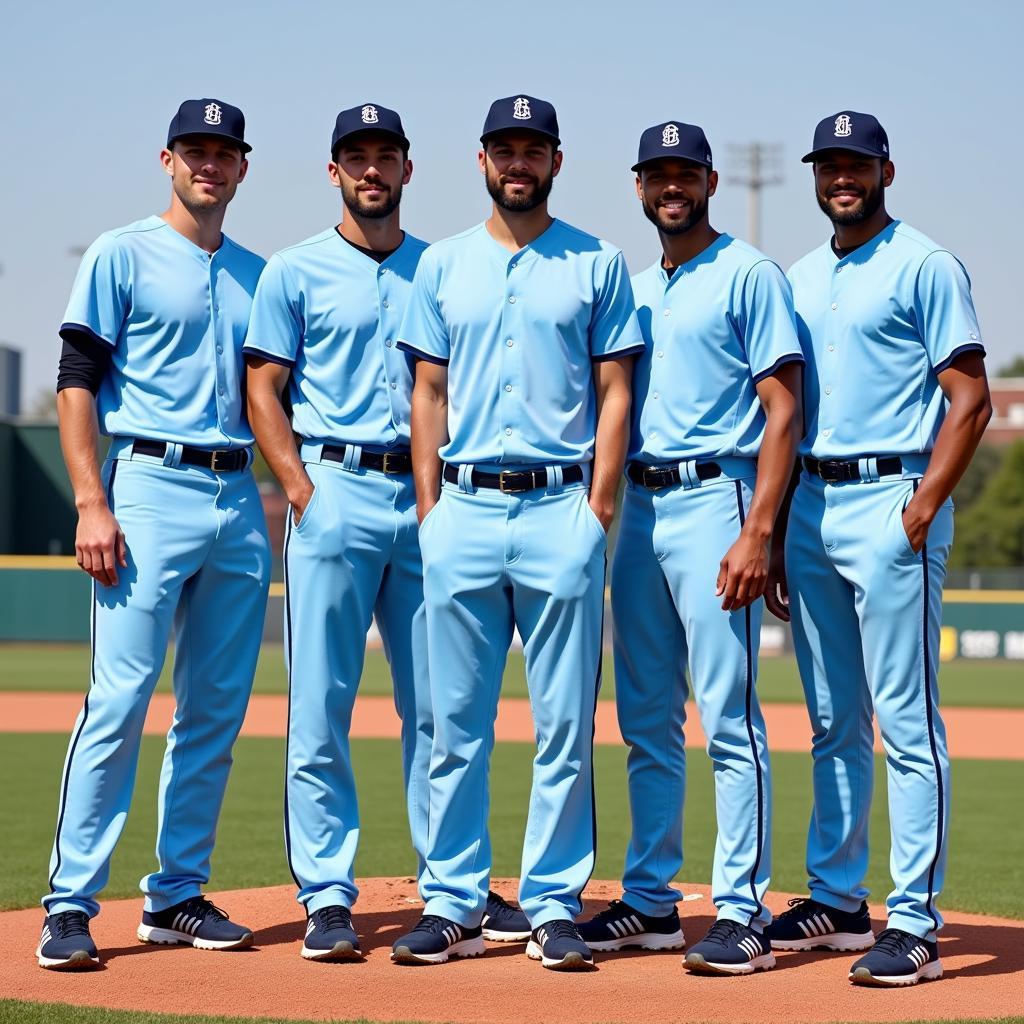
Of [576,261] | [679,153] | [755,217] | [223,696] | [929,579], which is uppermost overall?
[755,217]

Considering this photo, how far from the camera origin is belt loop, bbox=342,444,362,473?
4883mm

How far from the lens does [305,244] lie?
5.09m

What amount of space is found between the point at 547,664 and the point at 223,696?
3.66 ft

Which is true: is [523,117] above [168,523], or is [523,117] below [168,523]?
above

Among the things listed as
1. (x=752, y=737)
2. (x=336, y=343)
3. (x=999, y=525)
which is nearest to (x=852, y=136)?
(x=336, y=343)

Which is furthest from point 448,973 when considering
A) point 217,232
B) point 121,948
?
point 217,232

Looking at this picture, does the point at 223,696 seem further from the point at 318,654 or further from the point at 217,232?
the point at 217,232

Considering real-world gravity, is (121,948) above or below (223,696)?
below

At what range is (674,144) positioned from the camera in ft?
15.8

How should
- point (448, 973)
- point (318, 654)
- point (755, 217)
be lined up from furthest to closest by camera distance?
point (755, 217) → point (318, 654) → point (448, 973)

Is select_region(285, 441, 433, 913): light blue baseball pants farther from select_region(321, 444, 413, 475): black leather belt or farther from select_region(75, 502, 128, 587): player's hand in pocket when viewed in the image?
select_region(75, 502, 128, 587): player's hand in pocket

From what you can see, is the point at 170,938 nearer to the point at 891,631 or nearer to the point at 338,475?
the point at 338,475

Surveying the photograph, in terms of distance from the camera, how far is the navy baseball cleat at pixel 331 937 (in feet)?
15.4

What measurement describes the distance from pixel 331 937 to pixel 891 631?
6.43 feet
